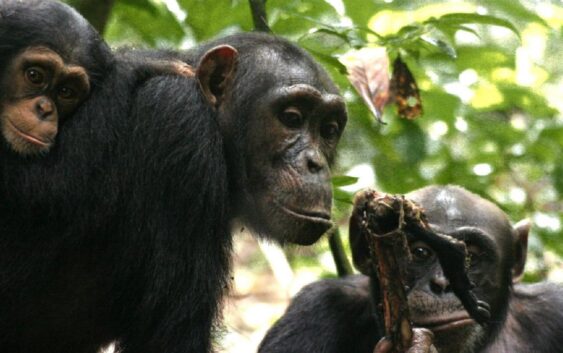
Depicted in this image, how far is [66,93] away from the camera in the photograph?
620 centimetres

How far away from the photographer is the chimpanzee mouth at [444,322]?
6785 mm

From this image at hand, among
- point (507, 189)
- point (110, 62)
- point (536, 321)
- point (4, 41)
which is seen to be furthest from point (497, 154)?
point (4, 41)

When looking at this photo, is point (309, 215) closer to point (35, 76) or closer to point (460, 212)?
point (460, 212)

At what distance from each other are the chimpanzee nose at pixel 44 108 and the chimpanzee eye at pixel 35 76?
98 millimetres

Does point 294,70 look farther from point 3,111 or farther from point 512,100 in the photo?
point 512,100

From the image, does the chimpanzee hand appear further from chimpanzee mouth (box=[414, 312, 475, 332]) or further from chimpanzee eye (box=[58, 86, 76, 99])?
chimpanzee eye (box=[58, 86, 76, 99])

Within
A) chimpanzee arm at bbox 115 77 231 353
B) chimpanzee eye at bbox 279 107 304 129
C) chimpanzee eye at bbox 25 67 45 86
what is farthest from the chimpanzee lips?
chimpanzee eye at bbox 25 67 45 86

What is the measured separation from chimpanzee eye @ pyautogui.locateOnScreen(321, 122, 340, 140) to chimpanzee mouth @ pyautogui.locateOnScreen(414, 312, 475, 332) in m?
1.30

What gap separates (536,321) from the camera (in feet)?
26.8

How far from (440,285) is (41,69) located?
2715mm

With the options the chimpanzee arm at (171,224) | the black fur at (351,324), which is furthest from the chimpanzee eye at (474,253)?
the chimpanzee arm at (171,224)

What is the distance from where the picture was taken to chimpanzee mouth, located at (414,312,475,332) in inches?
267

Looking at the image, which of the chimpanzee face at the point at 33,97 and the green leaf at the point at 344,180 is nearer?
the chimpanzee face at the point at 33,97

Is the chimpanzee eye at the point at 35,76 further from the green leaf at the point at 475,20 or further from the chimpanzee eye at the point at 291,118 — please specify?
the green leaf at the point at 475,20
